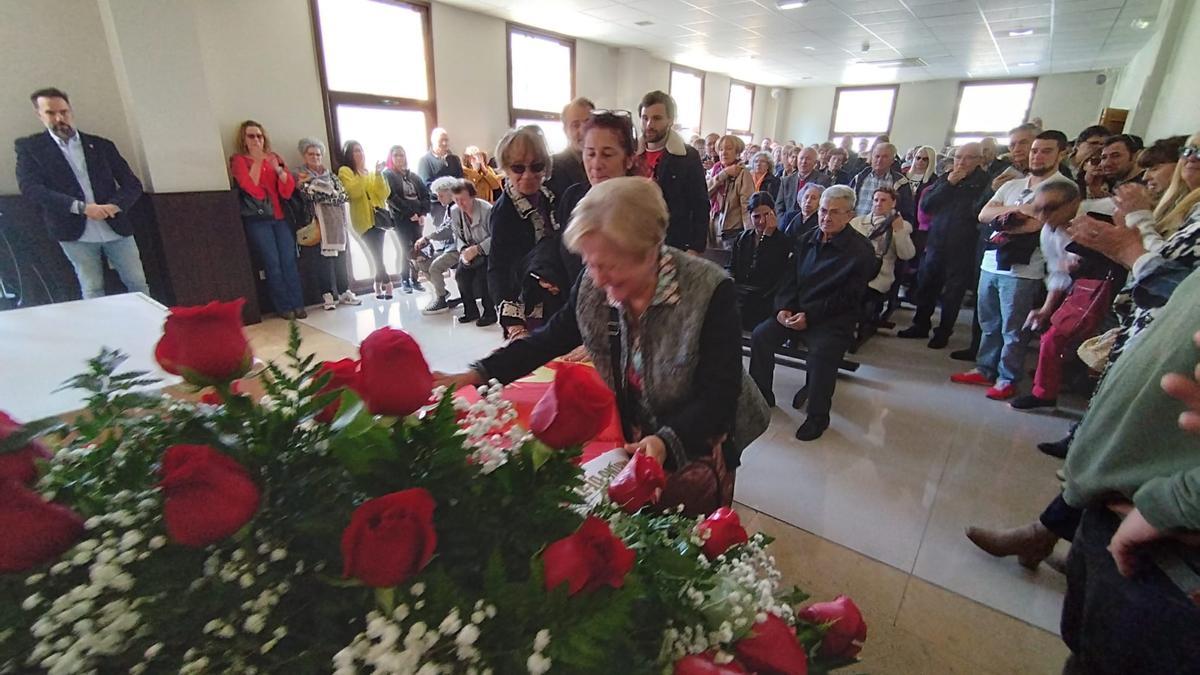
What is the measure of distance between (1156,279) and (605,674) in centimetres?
185

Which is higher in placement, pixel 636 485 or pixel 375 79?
pixel 375 79

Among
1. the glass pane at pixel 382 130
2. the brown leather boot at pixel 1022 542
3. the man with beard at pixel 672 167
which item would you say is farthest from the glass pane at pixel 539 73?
the brown leather boot at pixel 1022 542

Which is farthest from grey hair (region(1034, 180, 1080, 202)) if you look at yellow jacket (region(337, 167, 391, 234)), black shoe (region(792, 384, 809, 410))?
yellow jacket (region(337, 167, 391, 234))

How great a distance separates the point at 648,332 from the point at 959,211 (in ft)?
12.9

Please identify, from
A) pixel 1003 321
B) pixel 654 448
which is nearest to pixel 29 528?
pixel 654 448

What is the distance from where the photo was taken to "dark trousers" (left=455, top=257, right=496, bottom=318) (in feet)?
16.1

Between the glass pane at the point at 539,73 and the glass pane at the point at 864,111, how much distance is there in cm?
877

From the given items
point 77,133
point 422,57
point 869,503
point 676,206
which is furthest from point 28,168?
point 869,503

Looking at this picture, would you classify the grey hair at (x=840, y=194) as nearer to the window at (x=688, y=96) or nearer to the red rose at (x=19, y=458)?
the red rose at (x=19, y=458)

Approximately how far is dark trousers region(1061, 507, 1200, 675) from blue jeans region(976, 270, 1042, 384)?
100 inches

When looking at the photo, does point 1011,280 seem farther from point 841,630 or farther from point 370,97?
point 370,97

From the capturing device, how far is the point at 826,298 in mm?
3016

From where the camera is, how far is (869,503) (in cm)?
230

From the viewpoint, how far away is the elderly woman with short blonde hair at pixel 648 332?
1153 millimetres
